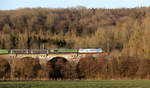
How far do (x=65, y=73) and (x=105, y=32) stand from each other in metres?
33.3

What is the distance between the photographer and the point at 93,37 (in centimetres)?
8412

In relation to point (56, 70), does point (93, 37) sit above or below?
above

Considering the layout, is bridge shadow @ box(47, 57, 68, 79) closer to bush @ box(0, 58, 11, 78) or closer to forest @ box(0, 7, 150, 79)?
forest @ box(0, 7, 150, 79)

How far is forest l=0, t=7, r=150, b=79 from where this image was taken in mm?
52781

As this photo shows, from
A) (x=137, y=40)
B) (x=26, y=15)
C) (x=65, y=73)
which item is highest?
(x=26, y=15)

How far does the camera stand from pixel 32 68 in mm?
51594

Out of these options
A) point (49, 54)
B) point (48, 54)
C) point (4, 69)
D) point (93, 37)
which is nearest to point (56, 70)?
point (4, 69)

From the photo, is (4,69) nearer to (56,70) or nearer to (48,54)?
(56,70)

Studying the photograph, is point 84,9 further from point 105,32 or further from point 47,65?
point 47,65

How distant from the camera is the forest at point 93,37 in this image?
5278 cm

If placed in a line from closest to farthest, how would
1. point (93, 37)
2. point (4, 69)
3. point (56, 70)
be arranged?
point (4, 69) < point (56, 70) < point (93, 37)

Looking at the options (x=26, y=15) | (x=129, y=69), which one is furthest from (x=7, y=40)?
(x=26, y=15)

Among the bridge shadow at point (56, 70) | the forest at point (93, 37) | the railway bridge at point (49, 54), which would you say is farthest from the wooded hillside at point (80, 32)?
the bridge shadow at point (56, 70)

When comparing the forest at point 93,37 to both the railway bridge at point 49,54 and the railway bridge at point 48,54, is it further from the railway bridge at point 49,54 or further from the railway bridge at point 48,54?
the railway bridge at point 48,54
